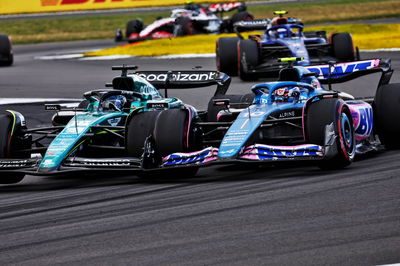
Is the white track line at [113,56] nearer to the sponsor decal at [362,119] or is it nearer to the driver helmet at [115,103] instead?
the sponsor decal at [362,119]

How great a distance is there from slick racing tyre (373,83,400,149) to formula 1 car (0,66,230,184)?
2.23 metres

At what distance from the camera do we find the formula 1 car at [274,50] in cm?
1967

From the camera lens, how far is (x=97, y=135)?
10539 mm

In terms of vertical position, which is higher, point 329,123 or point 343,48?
point 329,123

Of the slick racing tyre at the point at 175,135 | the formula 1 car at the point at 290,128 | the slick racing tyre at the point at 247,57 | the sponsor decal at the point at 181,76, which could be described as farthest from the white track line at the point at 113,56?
the slick racing tyre at the point at 175,135

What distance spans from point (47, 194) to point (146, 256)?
3.42 meters

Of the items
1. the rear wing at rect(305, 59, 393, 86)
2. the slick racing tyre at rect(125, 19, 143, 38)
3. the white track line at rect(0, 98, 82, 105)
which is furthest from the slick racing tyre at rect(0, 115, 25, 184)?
the slick racing tyre at rect(125, 19, 143, 38)

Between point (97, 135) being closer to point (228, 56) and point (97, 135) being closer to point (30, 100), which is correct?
point (30, 100)

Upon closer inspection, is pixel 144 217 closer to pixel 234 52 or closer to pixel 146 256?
pixel 146 256

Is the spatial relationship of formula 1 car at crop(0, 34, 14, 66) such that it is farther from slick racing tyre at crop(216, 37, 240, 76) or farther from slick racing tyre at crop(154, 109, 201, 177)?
slick racing tyre at crop(154, 109, 201, 177)

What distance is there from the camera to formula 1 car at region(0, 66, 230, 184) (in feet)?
32.4

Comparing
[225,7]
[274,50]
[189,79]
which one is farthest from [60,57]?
[189,79]

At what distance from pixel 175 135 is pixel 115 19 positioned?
30.9 meters

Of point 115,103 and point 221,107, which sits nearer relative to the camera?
point 115,103
